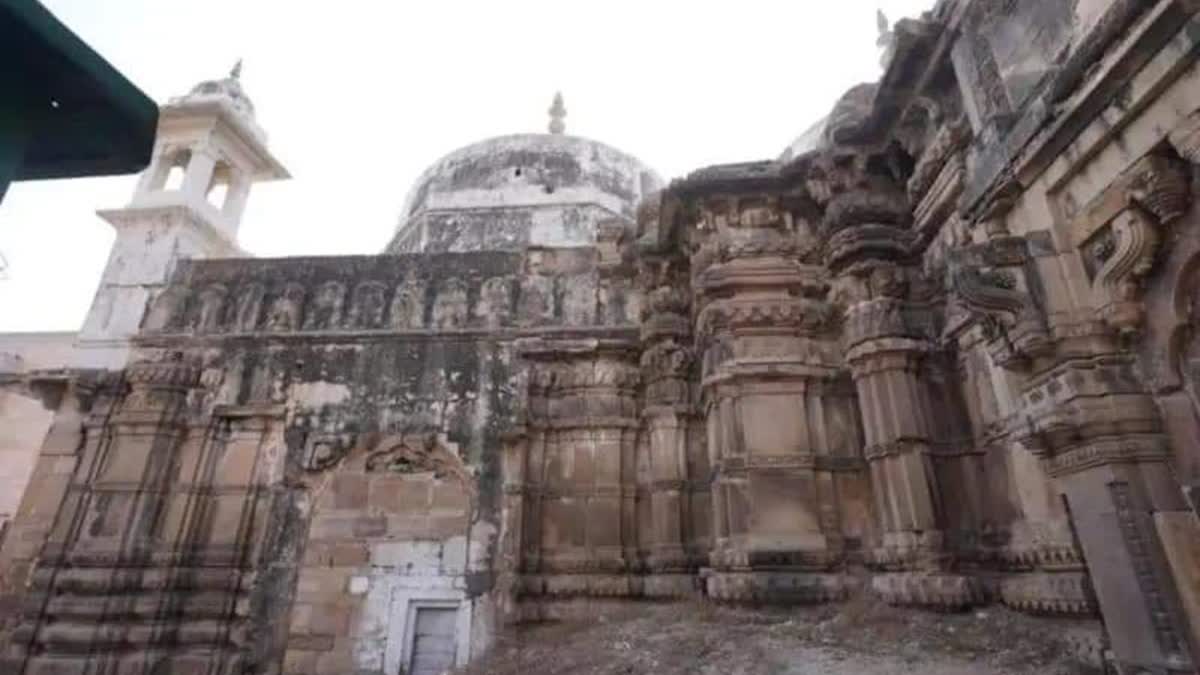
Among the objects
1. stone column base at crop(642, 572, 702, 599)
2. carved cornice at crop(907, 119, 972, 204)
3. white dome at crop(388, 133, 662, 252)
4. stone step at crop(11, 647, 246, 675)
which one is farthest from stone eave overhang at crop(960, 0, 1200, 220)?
stone step at crop(11, 647, 246, 675)

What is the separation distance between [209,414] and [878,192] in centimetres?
922

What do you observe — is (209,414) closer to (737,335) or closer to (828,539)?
(737,335)

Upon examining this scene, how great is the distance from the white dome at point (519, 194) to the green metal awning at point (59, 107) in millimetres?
10617

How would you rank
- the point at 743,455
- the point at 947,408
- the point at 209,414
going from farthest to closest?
the point at 209,414 → the point at 743,455 → the point at 947,408

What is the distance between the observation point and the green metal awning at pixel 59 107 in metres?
1.63

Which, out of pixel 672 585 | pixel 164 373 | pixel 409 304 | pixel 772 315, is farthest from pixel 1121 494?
pixel 164 373

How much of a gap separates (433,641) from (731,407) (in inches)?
187

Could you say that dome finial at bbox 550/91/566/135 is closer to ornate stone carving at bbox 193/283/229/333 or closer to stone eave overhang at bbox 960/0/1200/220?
ornate stone carving at bbox 193/283/229/333

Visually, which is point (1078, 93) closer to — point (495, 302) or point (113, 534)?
point (495, 302)

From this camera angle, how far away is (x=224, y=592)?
26.9 ft

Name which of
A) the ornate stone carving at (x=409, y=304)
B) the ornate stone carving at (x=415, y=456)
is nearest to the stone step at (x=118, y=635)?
the ornate stone carving at (x=415, y=456)

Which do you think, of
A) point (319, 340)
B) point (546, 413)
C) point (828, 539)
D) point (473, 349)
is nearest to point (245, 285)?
point (319, 340)

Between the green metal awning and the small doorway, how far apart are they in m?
7.05

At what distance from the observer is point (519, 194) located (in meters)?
13.8
